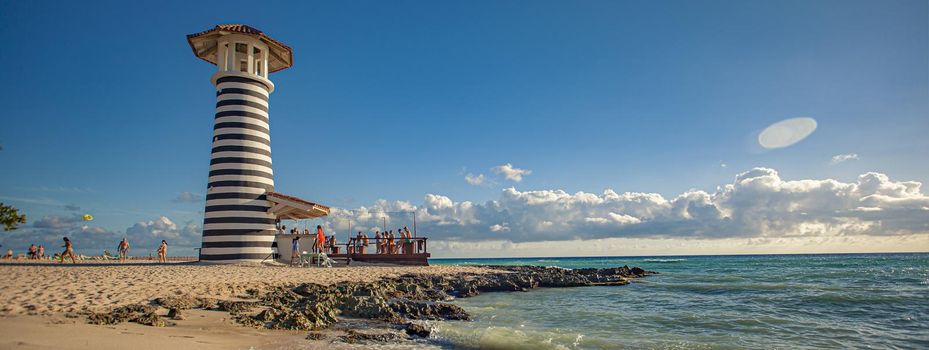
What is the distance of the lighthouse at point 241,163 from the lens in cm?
2075

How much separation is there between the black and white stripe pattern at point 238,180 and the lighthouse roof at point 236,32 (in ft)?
6.96

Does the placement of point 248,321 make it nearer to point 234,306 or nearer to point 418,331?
point 234,306

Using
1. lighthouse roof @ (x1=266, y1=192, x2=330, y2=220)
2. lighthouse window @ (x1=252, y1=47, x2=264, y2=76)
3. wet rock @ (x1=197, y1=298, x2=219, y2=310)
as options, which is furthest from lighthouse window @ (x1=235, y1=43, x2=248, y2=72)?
wet rock @ (x1=197, y1=298, x2=219, y2=310)

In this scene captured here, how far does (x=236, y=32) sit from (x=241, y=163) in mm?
5969

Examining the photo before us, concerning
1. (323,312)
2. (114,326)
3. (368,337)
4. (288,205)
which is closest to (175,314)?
(114,326)

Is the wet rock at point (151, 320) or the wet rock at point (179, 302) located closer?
the wet rock at point (151, 320)

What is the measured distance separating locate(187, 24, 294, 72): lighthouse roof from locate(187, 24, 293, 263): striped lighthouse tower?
0.04m

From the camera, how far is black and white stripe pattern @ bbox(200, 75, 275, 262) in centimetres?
2070

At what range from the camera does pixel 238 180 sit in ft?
68.7

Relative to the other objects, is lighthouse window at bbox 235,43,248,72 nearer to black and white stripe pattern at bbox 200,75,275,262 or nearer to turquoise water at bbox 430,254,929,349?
black and white stripe pattern at bbox 200,75,275,262

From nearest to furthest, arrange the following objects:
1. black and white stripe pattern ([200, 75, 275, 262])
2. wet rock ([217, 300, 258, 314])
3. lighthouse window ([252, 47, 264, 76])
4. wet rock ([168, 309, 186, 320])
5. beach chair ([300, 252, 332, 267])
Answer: wet rock ([168, 309, 186, 320]) → wet rock ([217, 300, 258, 314]) → black and white stripe pattern ([200, 75, 275, 262]) → beach chair ([300, 252, 332, 267]) → lighthouse window ([252, 47, 264, 76])

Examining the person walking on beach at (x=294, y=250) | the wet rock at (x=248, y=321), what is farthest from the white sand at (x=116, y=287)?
the person walking on beach at (x=294, y=250)

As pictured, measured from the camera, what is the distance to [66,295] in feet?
31.7

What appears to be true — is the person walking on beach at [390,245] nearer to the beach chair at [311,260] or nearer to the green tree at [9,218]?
the beach chair at [311,260]
